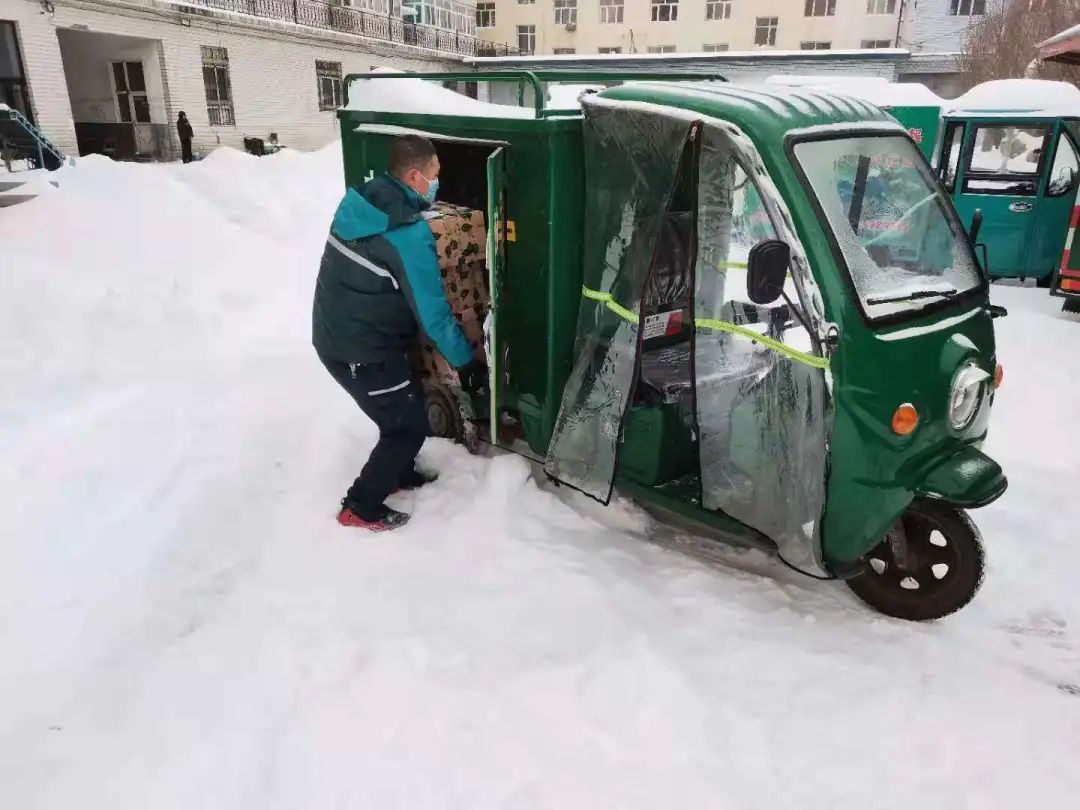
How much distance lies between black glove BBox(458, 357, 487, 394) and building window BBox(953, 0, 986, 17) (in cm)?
4066

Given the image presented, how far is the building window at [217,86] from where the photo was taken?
21.4 metres

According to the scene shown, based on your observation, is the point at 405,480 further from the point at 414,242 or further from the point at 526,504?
the point at 414,242

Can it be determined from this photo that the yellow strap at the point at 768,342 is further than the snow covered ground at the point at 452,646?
Yes

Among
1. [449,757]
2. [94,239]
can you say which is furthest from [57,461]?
[94,239]

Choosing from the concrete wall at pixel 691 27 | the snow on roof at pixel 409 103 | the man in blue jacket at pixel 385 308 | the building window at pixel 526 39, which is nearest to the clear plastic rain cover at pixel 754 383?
the snow on roof at pixel 409 103

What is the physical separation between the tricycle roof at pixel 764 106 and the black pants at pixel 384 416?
67.7 inches

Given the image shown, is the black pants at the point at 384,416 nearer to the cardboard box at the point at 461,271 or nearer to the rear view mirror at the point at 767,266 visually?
the cardboard box at the point at 461,271

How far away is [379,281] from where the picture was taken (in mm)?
3703

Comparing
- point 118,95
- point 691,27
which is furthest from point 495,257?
point 691,27

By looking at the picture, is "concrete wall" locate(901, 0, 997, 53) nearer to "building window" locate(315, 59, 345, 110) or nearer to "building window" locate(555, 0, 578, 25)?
"building window" locate(555, 0, 578, 25)

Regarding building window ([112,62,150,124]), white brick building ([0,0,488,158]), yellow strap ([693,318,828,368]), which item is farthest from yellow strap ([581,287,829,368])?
building window ([112,62,150,124])

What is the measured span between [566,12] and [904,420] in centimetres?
4353

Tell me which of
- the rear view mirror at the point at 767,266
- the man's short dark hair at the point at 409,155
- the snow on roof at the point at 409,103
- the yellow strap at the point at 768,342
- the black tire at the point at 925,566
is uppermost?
the snow on roof at the point at 409,103

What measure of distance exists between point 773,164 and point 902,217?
92 cm
